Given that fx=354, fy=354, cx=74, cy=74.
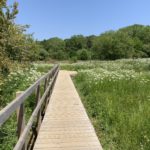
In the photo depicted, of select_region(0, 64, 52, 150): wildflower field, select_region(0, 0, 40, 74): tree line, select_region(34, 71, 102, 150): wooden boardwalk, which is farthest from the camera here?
select_region(0, 0, 40, 74): tree line

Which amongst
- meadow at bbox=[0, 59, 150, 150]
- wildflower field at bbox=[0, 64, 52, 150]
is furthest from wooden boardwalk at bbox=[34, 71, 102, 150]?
wildflower field at bbox=[0, 64, 52, 150]

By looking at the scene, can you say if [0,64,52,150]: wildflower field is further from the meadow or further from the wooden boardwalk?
the wooden boardwalk

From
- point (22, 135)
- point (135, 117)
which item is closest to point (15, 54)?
point (135, 117)

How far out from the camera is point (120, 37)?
3531 inches

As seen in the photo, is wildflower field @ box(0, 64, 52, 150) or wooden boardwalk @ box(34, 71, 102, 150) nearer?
wildflower field @ box(0, 64, 52, 150)

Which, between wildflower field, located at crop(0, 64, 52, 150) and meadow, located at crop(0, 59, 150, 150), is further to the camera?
meadow, located at crop(0, 59, 150, 150)

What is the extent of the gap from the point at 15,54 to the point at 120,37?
80199 millimetres

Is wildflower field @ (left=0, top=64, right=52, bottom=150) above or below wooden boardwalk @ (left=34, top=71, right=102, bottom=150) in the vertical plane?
above

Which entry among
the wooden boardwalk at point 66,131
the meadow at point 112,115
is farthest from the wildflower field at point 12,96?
the wooden boardwalk at point 66,131

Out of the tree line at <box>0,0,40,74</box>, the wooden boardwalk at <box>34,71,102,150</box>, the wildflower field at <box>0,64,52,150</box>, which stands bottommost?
the wooden boardwalk at <box>34,71,102,150</box>

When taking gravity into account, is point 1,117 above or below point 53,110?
above

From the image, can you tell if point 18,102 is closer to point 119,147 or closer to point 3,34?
point 119,147

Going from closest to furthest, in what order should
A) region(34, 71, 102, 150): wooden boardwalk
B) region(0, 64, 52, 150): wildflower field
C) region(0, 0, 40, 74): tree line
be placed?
region(0, 64, 52, 150): wildflower field < region(34, 71, 102, 150): wooden boardwalk < region(0, 0, 40, 74): tree line

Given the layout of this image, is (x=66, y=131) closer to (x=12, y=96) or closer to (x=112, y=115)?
(x=112, y=115)
